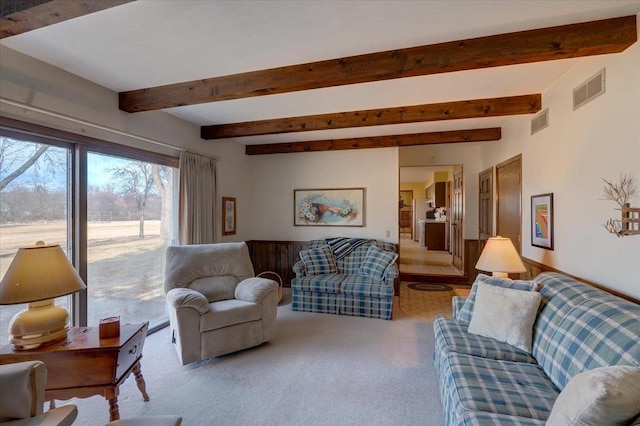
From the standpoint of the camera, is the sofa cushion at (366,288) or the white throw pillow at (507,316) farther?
the sofa cushion at (366,288)

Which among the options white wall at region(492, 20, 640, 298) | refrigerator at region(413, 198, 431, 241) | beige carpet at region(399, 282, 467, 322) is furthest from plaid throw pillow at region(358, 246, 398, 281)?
refrigerator at region(413, 198, 431, 241)

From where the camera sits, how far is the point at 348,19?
188cm

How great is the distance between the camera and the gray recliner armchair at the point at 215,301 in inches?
107

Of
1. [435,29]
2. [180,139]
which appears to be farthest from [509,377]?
[180,139]

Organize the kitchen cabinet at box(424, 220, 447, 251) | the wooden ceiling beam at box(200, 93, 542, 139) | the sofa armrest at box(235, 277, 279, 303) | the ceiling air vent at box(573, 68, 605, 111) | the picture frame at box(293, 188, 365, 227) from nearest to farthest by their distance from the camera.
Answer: the ceiling air vent at box(573, 68, 605, 111), the sofa armrest at box(235, 277, 279, 303), the wooden ceiling beam at box(200, 93, 542, 139), the picture frame at box(293, 188, 365, 227), the kitchen cabinet at box(424, 220, 447, 251)

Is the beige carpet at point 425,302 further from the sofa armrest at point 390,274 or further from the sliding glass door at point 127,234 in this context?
the sliding glass door at point 127,234

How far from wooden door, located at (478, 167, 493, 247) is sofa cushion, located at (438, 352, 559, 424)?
11.7 ft

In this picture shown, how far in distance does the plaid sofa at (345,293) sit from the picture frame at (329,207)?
3.52 feet

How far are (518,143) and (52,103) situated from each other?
501 centimetres

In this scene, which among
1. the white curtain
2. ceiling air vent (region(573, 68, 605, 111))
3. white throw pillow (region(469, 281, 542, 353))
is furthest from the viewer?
the white curtain

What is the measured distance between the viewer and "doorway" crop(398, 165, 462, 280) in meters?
6.51

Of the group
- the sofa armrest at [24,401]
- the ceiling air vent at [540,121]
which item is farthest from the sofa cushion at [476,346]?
the ceiling air vent at [540,121]

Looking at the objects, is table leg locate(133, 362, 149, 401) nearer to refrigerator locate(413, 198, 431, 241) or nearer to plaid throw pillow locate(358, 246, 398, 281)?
plaid throw pillow locate(358, 246, 398, 281)

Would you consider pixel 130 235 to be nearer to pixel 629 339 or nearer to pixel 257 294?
pixel 257 294
